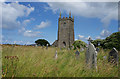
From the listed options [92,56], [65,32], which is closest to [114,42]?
[92,56]

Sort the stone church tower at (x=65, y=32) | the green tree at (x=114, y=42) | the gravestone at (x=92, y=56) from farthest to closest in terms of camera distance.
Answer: the stone church tower at (x=65, y=32)
the green tree at (x=114, y=42)
the gravestone at (x=92, y=56)

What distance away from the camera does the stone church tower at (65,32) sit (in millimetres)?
29906

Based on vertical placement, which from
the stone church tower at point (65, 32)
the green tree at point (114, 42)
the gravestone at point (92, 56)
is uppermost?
the stone church tower at point (65, 32)

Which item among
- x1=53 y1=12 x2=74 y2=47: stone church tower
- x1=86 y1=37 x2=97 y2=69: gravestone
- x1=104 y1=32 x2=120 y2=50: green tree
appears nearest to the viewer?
x1=86 y1=37 x2=97 y2=69: gravestone

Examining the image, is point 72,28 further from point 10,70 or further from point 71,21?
point 10,70

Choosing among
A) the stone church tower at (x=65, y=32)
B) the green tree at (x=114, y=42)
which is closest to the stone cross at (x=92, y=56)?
the green tree at (x=114, y=42)

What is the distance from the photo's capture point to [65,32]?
29938 millimetres

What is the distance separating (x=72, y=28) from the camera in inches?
1212

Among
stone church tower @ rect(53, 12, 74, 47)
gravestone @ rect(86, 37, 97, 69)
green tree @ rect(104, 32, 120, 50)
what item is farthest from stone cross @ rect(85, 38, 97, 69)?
stone church tower @ rect(53, 12, 74, 47)

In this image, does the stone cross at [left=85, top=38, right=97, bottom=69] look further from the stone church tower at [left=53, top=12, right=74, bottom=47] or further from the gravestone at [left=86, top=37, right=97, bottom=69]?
the stone church tower at [left=53, top=12, right=74, bottom=47]

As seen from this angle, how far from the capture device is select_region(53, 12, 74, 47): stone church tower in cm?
2991

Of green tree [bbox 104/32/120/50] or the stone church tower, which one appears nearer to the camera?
green tree [bbox 104/32/120/50]

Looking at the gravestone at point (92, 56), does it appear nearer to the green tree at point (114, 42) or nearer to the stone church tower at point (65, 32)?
the green tree at point (114, 42)

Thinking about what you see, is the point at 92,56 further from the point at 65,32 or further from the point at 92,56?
the point at 65,32
